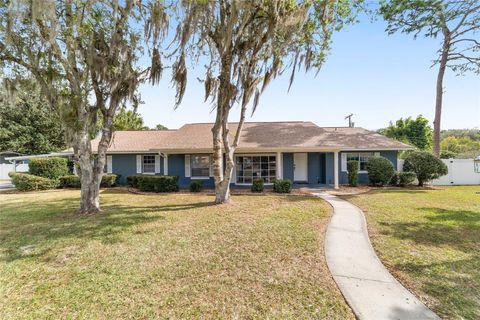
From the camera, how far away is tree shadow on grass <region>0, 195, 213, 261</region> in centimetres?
547

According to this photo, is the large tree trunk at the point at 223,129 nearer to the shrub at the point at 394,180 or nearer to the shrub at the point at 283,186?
the shrub at the point at 283,186

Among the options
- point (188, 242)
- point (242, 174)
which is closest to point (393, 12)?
point (242, 174)

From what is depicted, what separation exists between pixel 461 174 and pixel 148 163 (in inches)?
908

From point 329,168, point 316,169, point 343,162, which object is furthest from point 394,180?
point 316,169

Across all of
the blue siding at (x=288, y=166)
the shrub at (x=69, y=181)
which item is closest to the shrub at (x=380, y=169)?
the blue siding at (x=288, y=166)

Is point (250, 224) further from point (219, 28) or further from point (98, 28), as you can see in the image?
point (98, 28)

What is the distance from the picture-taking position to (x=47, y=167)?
50.4ft

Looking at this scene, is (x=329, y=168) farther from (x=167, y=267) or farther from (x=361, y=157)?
(x=167, y=267)

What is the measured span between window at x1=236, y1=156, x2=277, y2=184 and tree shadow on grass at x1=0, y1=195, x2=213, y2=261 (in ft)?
18.5

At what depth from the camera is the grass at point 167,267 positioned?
3.12 meters

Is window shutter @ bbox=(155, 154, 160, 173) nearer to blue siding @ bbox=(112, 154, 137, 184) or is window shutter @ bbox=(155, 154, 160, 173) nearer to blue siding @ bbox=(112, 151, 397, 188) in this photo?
blue siding @ bbox=(112, 151, 397, 188)

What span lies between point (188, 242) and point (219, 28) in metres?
7.10

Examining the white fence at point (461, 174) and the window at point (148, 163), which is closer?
the white fence at point (461, 174)

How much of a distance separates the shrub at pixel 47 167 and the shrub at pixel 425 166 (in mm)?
23844
